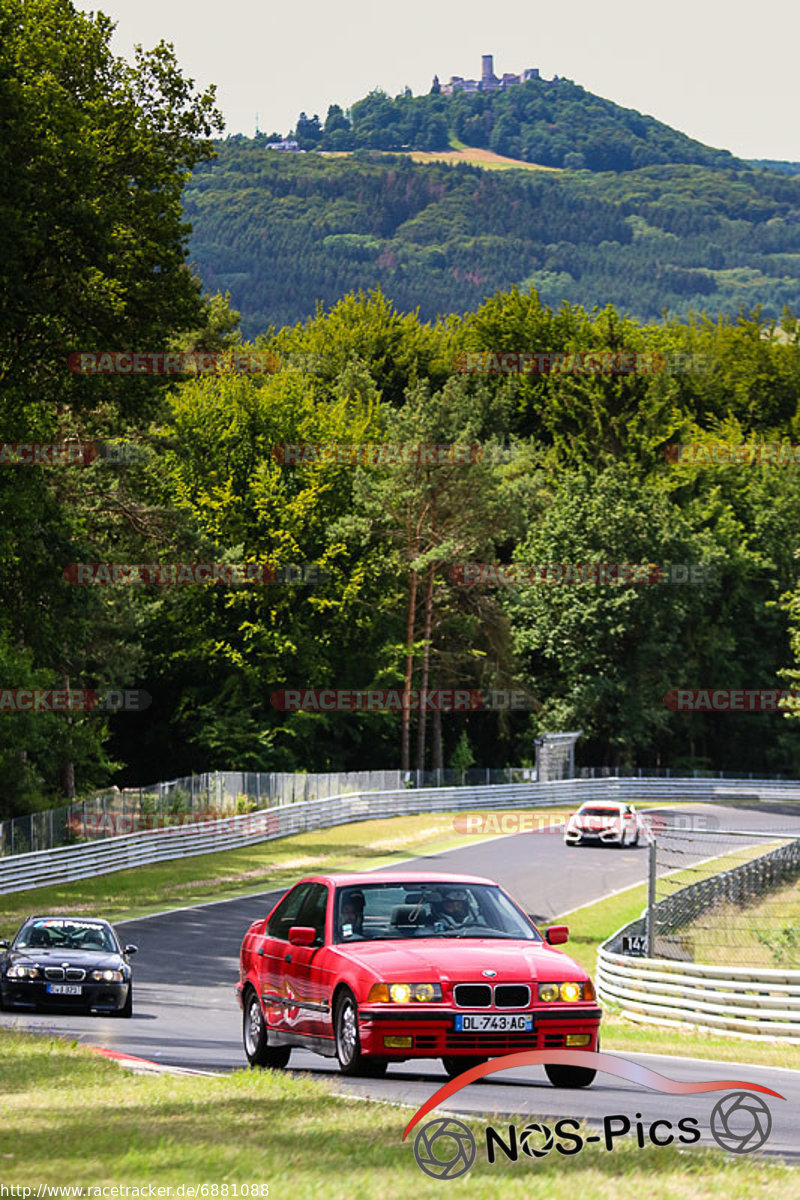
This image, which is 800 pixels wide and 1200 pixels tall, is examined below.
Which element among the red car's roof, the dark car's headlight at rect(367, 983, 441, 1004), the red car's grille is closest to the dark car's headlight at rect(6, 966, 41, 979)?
the red car's roof

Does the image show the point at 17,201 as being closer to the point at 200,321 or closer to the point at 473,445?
the point at 200,321

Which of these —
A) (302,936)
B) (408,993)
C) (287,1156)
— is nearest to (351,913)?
(302,936)

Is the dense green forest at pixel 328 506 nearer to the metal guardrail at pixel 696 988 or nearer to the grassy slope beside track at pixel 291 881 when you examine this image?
the grassy slope beside track at pixel 291 881

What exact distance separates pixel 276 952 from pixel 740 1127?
4021 mm

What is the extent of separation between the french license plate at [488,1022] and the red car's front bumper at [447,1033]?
3 centimetres

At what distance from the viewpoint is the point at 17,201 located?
27344 mm

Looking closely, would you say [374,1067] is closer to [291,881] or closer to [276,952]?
[276,952]

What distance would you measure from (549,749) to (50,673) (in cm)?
3526

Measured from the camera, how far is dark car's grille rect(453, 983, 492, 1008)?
427 inches

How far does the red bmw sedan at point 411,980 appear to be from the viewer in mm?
10852

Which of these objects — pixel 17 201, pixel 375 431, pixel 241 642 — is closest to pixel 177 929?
pixel 17 201

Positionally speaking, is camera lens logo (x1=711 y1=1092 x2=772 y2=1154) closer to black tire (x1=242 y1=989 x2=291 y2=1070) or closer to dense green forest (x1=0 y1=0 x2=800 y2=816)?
black tire (x1=242 y1=989 x2=291 y2=1070)

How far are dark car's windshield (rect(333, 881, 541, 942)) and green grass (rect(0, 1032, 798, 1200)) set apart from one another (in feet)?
5.41

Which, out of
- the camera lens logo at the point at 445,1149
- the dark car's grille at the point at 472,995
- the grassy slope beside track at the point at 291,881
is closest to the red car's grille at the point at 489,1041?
the dark car's grille at the point at 472,995
